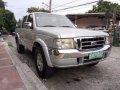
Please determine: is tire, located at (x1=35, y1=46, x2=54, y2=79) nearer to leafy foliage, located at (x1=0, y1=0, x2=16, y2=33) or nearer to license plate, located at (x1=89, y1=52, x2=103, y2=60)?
license plate, located at (x1=89, y1=52, x2=103, y2=60)

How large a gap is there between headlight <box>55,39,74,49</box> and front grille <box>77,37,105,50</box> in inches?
7.3

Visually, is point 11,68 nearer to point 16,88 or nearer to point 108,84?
point 16,88

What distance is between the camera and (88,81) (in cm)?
512

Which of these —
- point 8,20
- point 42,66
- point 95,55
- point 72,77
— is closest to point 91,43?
point 95,55

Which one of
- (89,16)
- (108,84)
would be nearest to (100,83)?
(108,84)

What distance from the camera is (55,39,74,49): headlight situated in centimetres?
458

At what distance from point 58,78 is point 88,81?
0.84 meters

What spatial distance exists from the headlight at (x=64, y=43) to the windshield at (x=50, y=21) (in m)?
1.65

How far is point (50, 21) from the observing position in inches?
252

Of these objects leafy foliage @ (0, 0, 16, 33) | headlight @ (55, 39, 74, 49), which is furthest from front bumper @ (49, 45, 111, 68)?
leafy foliage @ (0, 0, 16, 33)

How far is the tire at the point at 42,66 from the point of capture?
5.05 m

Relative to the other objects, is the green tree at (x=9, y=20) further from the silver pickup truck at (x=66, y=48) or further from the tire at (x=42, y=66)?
the tire at (x=42, y=66)

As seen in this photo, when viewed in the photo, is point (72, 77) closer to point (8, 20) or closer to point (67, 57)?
point (67, 57)

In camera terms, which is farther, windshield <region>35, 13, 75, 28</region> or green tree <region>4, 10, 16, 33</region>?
green tree <region>4, 10, 16, 33</region>
